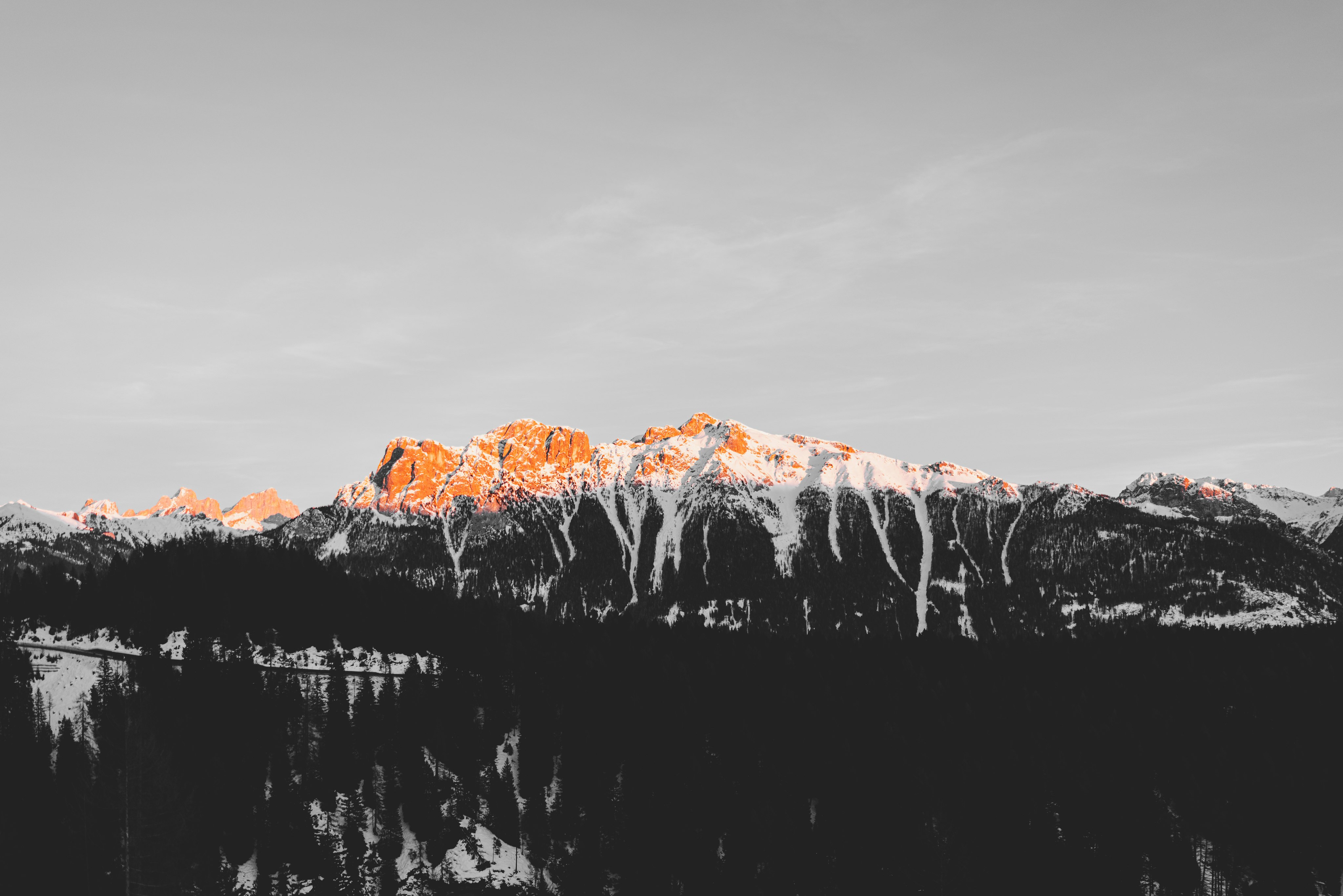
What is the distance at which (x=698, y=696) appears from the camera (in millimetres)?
188625

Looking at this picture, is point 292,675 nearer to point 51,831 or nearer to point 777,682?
point 51,831

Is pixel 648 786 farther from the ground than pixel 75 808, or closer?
closer

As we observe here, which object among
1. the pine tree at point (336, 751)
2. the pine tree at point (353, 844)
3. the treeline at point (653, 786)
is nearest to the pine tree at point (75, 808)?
the treeline at point (653, 786)

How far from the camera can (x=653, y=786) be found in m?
162

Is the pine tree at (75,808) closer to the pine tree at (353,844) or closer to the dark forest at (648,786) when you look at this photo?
the dark forest at (648,786)

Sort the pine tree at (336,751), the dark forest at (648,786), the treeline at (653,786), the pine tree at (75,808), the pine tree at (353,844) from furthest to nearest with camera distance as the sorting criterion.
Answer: the pine tree at (336,751) < the treeline at (653,786) < the dark forest at (648,786) < the pine tree at (353,844) < the pine tree at (75,808)

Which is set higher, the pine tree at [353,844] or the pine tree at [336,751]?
the pine tree at [336,751]

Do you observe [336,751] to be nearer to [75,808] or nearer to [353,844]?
[353,844]

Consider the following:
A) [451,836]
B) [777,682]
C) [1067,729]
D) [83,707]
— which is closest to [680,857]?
[451,836]

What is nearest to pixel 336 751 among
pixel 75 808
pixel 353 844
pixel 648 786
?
pixel 353 844

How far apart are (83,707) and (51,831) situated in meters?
36.5

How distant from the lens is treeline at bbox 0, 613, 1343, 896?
135000mm

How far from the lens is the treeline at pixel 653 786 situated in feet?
443

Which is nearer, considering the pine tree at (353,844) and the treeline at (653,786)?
the pine tree at (353,844)
